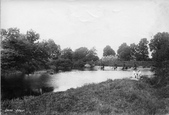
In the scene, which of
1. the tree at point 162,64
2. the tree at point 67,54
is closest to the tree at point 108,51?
the tree at point 67,54

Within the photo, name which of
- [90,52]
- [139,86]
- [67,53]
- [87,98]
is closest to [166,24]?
[139,86]

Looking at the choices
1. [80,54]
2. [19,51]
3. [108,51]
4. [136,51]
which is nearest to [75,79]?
[19,51]

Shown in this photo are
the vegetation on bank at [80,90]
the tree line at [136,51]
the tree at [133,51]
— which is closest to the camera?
the vegetation on bank at [80,90]

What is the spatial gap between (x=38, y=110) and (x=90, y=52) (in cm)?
6379

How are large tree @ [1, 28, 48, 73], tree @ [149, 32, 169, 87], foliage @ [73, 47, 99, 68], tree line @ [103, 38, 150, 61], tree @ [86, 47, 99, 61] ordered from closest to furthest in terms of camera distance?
tree @ [149, 32, 169, 87], large tree @ [1, 28, 48, 73], foliage @ [73, 47, 99, 68], tree line @ [103, 38, 150, 61], tree @ [86, 47, 99, 61]

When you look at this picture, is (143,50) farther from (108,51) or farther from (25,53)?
(25,53)

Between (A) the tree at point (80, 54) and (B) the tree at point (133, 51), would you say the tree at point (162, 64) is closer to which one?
(B) the tree at point (133, 51)

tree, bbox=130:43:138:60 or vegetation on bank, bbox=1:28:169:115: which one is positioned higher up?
tree, bbox=130:43:138:60

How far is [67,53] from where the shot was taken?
2697 inches

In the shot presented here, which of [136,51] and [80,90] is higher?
[136,51]

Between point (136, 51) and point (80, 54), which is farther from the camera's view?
point (136, 51)

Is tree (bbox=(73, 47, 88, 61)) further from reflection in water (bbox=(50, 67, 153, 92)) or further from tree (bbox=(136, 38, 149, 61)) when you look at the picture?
reflection in water (bbox=(50, 67, 153, 92))

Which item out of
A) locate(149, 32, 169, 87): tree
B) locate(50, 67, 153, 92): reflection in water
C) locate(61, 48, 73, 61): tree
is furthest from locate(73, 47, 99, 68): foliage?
locate(149, 32, 169, 87): tree

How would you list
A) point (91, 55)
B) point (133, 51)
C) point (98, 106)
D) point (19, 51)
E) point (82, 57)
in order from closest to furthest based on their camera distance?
point (98, 106)
point (19, 51)
point (82, 57)
point (91, 55)
point (133, 51)
